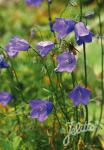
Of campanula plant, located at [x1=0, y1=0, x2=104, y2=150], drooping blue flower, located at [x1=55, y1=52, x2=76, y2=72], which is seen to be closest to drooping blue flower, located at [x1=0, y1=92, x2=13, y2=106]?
campanula plant, located at [x1=0, y1=0, x2=104, y2=150]

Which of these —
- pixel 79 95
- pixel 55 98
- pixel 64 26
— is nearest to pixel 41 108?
pixel 55 98

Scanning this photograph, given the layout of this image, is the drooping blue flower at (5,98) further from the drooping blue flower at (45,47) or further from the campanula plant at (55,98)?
the drooping blue flower at (45,47)

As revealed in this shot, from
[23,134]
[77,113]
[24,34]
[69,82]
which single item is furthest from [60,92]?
[24,34]

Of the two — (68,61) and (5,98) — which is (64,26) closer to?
(68,61)

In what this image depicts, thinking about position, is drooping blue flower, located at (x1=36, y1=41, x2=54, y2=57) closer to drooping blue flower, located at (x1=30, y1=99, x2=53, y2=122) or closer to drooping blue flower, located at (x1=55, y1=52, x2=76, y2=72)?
drooping blue flower, located at (x1=55, y1=52, x2=76, y2=72)

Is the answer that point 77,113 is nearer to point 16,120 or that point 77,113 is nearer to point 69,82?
Result: point 16,120
